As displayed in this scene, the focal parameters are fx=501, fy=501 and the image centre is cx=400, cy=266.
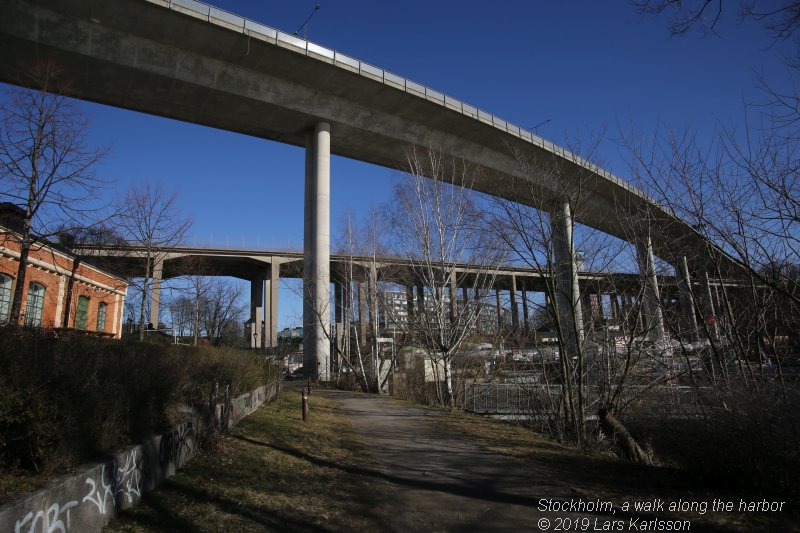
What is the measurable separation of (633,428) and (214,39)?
25235 mm

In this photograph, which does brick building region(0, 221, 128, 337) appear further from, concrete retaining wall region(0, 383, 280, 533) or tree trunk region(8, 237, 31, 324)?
concrete retaining wall region(0, 383, 280, 533)

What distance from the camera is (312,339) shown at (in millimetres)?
30297

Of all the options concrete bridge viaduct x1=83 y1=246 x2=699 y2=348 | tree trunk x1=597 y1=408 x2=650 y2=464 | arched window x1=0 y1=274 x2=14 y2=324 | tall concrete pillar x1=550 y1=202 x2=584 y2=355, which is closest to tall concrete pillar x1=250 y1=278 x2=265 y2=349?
concrete bridge viaduct x1=83 y1=246 x2=699 y2=348

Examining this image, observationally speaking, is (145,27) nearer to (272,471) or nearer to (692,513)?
(272,471)

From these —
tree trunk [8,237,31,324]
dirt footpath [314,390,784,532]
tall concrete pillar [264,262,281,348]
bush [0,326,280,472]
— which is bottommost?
dirt footpath [314,390,784,532]

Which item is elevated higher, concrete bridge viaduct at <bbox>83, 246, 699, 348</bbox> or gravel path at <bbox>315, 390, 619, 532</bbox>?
concrete bridge viaduct at <bbox>83, 246, 699, 348</bbox>

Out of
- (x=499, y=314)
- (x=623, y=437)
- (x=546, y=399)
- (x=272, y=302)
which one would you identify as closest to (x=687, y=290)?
(x=623, y=437)

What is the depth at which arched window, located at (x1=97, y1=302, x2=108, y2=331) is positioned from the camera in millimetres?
29000

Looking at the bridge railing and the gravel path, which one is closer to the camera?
the gravel path

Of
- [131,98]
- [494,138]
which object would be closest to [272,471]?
[131,98]

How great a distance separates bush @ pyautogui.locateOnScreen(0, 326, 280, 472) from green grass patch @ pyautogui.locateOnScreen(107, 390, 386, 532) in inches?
33.4

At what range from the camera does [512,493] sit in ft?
20.8

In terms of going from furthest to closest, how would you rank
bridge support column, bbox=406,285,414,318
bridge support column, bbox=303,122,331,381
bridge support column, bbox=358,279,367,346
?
1. bridge support column, bbox=303,122,331,381
2. bridge support column, bbox=358,279,367,346
3. bridge support column, bbox=406,285,414,318

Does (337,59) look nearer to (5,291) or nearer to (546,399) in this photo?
(5,291)
